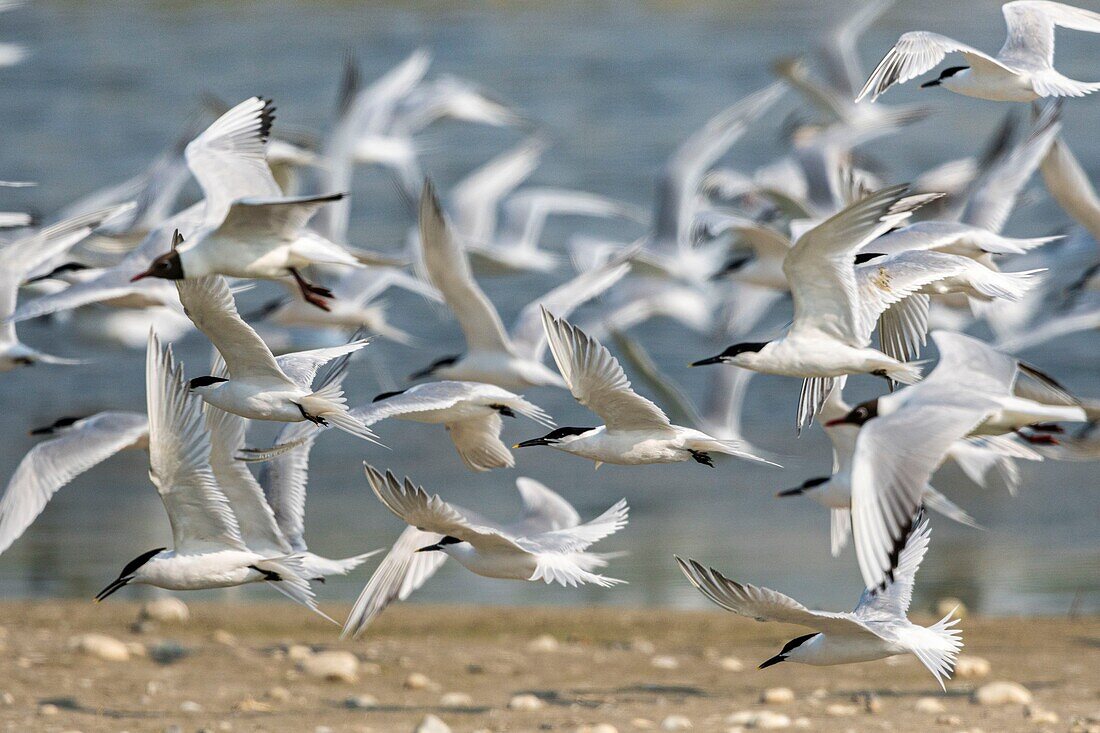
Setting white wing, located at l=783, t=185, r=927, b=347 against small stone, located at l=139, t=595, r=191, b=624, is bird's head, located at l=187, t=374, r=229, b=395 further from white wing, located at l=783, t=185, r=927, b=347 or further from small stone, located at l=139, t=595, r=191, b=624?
small stone, located at l=139, t=595, r=191, b=624

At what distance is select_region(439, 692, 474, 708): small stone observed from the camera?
627 centimetres

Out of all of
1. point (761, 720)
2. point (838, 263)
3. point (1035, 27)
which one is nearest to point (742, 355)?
point (838, 263)

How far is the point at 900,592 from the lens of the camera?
5102 mm

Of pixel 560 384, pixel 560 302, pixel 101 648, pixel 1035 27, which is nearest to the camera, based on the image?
pixel 1035 27

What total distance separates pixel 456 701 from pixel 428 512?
160 cm

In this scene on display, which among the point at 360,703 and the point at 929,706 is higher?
the point at 929,706

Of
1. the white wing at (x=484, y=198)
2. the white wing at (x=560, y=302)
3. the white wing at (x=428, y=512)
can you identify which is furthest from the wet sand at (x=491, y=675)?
the white wing at (x=484, y=198)

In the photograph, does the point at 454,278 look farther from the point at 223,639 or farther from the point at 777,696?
the point at 777,696

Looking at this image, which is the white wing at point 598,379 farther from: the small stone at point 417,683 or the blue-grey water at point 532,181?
the blue-grey water at point 532,181

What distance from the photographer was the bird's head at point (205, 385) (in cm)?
517

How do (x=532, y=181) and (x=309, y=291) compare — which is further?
(x=532, y=181)

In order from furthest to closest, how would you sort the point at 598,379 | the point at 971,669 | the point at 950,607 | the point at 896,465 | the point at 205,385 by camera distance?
the point at 950,607 < the point at 971,669 < the point at 205,385 < the point at 598,379 < the point at 896,465

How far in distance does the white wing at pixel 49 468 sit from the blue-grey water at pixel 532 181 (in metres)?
1.93

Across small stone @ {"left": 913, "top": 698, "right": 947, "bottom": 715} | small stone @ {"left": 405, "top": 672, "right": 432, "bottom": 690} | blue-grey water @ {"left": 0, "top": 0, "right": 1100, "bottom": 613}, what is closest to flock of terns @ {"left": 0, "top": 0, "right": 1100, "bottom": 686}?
small stone @ {"left": 913, "top": 698, "right": 947, "bottom": 715}
